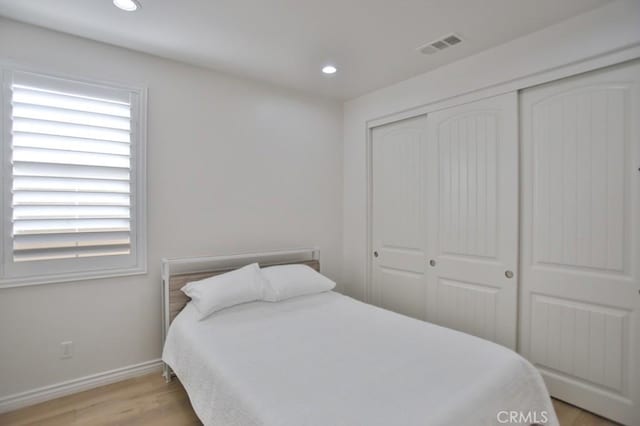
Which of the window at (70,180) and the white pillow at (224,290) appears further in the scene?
the white pillow at (224,290)

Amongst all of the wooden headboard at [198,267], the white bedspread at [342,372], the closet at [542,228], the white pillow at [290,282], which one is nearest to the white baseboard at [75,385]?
the wooden headboard at [198,267]

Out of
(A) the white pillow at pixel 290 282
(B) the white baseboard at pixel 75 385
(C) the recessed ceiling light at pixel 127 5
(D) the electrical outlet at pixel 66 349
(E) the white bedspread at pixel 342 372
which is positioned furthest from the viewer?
(A) the white pillow at pixel 290 282

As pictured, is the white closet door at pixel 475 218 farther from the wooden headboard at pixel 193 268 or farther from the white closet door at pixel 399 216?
the wooden headboard at pixel 193 268

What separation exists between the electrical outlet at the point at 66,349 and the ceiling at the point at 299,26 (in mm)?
2224

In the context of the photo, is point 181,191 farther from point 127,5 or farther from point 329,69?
point 329,69

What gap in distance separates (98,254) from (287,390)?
1.87 metres

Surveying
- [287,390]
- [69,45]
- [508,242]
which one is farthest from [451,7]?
[69,45]

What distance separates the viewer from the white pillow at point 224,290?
2.34 meters

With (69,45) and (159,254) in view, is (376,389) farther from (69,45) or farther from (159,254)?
(69,45)

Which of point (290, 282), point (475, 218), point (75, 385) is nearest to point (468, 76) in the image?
point (475, 218)

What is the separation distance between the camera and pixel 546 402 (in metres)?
1.70

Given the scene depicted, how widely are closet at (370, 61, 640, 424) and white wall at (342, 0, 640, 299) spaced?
15 cm

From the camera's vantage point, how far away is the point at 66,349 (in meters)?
2.31

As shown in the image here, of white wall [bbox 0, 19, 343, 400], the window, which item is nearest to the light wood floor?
white wall [bbox 0, 19, 343, 400]
